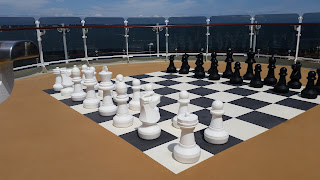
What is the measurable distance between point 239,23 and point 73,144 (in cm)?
485

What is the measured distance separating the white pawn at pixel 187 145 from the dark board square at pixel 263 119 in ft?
2.82

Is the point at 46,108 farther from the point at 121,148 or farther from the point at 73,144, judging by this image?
the point at 121,148

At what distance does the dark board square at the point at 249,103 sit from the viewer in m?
2.59

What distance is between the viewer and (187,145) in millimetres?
1556

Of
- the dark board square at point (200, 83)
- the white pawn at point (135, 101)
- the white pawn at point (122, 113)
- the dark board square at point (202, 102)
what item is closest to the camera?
the white pawn at point (122, 113)

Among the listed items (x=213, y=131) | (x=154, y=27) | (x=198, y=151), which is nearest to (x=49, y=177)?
(x=198, y=151)

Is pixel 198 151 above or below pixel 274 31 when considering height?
below

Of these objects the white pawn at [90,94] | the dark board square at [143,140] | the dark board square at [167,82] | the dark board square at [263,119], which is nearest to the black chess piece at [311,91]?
the dark board square at [263,119]

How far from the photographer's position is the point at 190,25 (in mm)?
5707

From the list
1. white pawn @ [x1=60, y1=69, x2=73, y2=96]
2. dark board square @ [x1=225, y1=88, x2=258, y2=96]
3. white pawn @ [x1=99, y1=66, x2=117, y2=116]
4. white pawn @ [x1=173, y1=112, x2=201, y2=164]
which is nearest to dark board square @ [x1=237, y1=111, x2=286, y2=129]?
dark board square @ [x1=225, y1=88, x2=258, y2=96]

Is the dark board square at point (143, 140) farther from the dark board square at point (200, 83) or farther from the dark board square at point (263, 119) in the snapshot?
the dark board square at point (200, 83)

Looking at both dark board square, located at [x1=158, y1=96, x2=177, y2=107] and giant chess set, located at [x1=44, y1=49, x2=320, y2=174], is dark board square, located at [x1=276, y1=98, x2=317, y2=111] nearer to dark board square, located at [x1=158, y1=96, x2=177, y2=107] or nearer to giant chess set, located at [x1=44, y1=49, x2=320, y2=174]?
giant chess set, located at [x1=44, y1=49, x2=320, y2=174]

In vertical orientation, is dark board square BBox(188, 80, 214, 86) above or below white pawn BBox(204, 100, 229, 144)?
above

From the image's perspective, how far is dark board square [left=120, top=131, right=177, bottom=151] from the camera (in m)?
1.75
